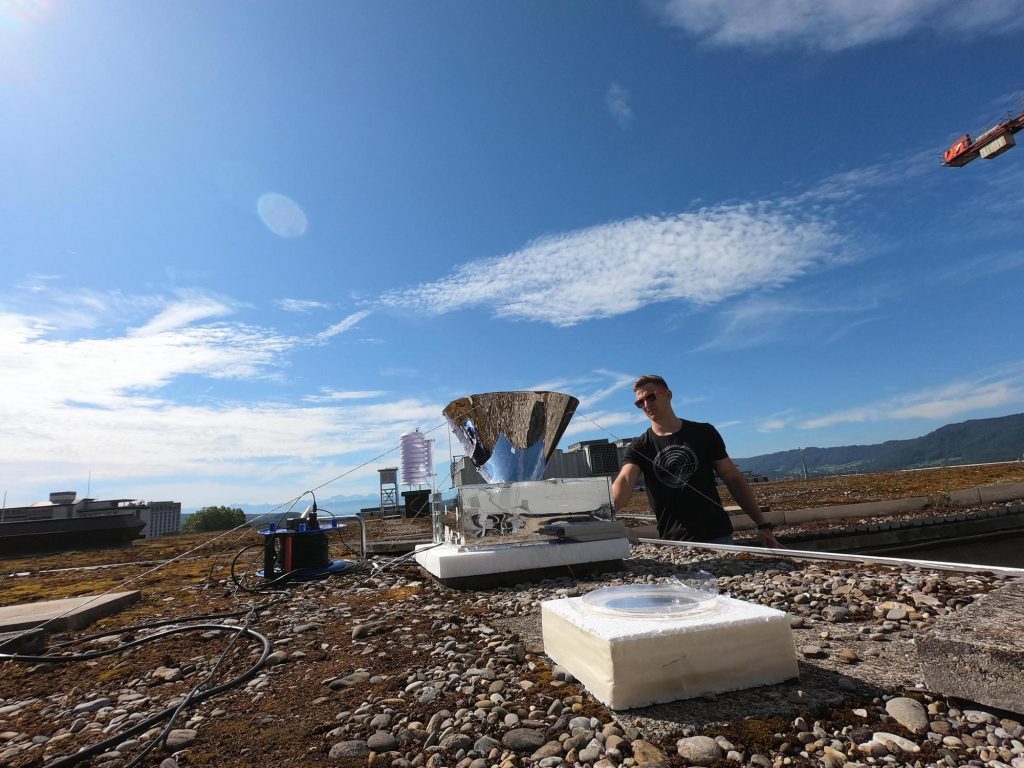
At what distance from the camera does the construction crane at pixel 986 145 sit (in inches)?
2416

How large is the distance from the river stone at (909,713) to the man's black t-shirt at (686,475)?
3951 millimetres

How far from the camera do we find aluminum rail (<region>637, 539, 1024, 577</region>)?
4.07 metres

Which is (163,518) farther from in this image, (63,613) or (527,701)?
(527,701)

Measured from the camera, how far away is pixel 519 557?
19.6 ft

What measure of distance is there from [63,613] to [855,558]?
824 cm

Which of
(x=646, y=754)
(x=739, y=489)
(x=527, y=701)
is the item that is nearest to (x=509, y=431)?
(x=739, y=489)

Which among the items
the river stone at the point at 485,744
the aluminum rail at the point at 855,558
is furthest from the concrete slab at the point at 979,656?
the aluminum rail at the point at 855,558

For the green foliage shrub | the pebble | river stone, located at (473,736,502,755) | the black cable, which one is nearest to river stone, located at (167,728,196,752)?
the pebble

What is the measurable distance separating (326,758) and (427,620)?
2.32 metres

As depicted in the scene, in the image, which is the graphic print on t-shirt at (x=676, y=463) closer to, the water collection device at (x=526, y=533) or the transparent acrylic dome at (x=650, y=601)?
the water collection device at (x=526, y=533)

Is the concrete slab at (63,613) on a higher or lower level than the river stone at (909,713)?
higher

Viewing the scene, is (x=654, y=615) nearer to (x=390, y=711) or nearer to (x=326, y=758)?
(x=390, y=711)

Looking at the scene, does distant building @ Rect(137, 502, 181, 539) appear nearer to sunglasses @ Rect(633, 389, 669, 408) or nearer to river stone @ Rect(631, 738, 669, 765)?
sunglasses @ Rect(633, 389, 669, 408)

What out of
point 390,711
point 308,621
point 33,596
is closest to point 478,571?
point 308,621
